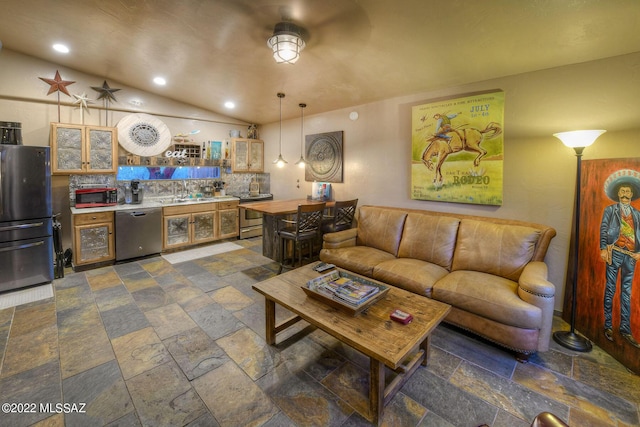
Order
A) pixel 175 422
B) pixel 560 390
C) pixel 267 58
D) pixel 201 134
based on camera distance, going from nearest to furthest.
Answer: pixel 175 422
pixel 560 390
pixel 267 58
pixel 201 134

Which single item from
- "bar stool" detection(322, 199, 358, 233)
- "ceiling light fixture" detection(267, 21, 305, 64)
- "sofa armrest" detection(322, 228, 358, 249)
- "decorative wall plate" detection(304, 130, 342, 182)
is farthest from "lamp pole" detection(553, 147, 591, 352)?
"decorative wall plate" detection(304, 130, 342, 182)

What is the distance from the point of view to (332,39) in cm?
260

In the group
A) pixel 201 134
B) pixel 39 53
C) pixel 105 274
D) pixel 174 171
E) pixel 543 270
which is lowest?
pixel 105 274

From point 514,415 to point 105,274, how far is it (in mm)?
4571

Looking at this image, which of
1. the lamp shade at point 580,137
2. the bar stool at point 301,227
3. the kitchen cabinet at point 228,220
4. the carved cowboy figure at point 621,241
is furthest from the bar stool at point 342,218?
the carved cowboy figure at point 621,241

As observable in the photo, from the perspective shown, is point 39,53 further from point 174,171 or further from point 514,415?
point 514,415

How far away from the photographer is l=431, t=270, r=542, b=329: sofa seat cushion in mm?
2031

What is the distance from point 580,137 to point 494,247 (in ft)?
3.65

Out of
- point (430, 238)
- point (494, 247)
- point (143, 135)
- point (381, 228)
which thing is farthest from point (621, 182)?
point (143, 135)

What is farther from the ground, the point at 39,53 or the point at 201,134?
the point at 39,53

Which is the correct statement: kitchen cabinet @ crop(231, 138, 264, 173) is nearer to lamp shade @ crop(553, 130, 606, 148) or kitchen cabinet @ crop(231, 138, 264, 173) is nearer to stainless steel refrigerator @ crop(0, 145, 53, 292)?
stainless steel refrigerator @ crop(0, 145, 53, 292)

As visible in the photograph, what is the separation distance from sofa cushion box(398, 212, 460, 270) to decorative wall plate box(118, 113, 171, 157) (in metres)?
4.30

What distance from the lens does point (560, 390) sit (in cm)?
183

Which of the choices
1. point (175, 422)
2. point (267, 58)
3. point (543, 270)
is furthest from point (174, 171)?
point (543, 270)
